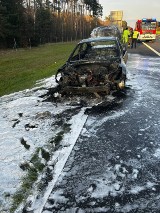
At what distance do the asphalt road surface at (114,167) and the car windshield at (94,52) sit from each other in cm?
335

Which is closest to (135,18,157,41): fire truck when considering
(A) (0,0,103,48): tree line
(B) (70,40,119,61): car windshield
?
(A) (0,0,103,48): tree line

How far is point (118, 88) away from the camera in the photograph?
8164 millimetres

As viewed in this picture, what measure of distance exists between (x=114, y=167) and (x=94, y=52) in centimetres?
707

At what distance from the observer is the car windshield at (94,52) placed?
9805 mm

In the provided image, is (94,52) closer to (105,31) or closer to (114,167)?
(114,167)

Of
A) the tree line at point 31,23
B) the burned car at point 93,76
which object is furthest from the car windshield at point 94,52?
the tree line at point 31,23

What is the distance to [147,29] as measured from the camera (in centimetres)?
3425

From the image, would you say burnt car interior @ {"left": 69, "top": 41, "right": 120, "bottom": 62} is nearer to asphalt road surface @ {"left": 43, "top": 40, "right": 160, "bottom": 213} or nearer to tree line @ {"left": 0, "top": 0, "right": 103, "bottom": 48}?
asphalt road surface @ {"left": 43, "top": 40, "right": 160, "bottom": 213}

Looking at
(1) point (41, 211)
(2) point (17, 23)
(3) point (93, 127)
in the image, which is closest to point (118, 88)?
(3) point (93, 127)

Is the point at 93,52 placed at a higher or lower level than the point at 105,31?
lower

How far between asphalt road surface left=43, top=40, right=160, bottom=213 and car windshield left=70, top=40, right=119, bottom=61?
3.35 m

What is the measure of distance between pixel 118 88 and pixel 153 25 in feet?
95.0

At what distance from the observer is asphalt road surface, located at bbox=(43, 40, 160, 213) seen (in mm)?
3318

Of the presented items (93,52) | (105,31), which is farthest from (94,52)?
(105,31)
